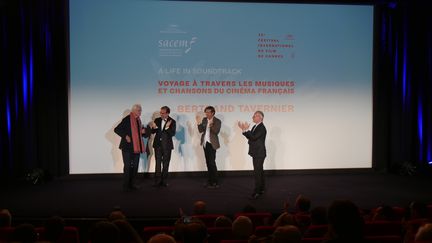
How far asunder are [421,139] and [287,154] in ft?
8.96

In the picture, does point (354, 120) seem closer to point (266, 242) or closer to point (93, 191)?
point (93, 191)

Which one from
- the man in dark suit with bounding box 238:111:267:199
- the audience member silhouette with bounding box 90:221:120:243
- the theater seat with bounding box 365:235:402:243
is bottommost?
the theater seat with bounding box 365:235:402:243

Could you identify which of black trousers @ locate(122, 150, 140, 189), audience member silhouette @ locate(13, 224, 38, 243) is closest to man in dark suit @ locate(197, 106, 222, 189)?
black trousers @ locate(122, 150, 140, 189)

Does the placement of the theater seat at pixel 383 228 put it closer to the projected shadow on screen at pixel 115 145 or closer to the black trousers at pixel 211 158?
the black trousers at pixel 211 158

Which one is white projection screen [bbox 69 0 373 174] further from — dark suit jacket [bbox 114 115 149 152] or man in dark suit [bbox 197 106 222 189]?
dark suit jacket [bbox 114 115 149 152]

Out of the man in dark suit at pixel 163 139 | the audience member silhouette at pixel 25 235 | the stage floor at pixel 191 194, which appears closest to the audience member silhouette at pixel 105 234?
the audience member silhouette at pixel 25 235

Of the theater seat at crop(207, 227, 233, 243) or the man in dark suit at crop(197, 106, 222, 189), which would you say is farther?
the man in dark suit at crop(197, 106, 222, 189)

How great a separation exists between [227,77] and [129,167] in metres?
2.56

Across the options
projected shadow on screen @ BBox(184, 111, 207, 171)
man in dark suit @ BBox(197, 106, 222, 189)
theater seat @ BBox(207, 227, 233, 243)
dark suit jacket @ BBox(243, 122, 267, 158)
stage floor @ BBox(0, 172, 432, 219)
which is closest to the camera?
theater seat @ BBox(207, 227, 233, 243)

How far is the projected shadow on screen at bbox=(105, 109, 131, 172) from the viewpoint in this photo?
9188 mm

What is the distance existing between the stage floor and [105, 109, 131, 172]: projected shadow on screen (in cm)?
20

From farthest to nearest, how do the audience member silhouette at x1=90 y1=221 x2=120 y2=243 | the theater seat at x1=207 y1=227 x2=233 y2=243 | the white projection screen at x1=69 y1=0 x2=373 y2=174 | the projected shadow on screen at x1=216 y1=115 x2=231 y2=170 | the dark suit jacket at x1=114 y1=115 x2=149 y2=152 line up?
the projected shadow on screen at x1=216 y1=115 x2=231 y2=170 → the white projection screen at x1=69 y1=0 x2=373 y2=174 → the dark suit jacket at x1=114 y1=115 x2=149 y2=152 → the theater seat at x1=207 y1=227 x2=233 y2=243 → the audience member silhouette at x1=90 y1=221 x2=120 y2=243

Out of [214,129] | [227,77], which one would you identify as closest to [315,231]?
[214,129]

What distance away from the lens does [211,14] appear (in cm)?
934
